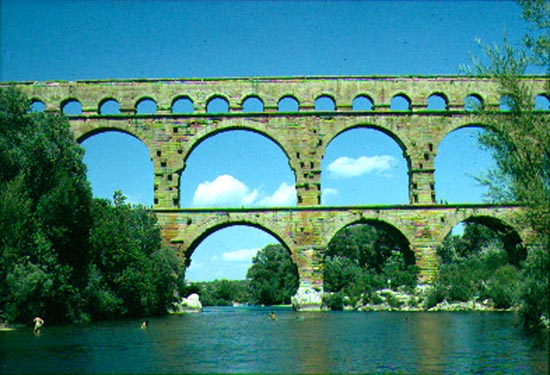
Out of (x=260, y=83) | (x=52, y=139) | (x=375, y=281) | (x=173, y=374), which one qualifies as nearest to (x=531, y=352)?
(x=173, y=374)

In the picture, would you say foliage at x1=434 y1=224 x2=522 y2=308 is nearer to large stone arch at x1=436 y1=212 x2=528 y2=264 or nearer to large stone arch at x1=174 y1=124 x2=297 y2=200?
large stone arch at x1=436 y1=212 x2=528 y2=264

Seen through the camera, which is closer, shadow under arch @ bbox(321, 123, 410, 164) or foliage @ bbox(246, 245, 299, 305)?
shadow under arch @ bbox(321, 123, 410, 164)

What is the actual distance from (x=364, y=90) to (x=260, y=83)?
239 inches

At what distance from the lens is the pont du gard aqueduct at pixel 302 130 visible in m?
35.2

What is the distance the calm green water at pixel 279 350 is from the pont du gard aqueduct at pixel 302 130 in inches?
515

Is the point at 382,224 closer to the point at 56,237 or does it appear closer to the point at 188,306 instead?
the point at 188,306

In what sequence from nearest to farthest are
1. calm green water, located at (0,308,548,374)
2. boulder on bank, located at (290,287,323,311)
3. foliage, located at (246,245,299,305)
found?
1. calm green water, located at (0,308,548,374)
2. boulder on bank, located at (290,287,323,311)
3. foliage, located at (246,245,299,305)

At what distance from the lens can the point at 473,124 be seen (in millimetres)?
37406

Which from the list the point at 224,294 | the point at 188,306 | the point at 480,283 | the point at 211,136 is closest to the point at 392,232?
the point at 480,283

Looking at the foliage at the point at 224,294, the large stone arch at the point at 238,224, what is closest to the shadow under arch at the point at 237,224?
the large stone arch at the point at 238,224

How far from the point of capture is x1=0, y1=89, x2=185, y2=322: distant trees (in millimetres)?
23141

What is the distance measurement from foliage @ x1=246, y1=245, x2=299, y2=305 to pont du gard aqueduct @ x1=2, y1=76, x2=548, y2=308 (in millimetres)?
34804

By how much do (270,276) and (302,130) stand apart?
132 ft

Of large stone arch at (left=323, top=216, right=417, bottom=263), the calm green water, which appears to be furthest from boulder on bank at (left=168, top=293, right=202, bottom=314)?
the calm green water
